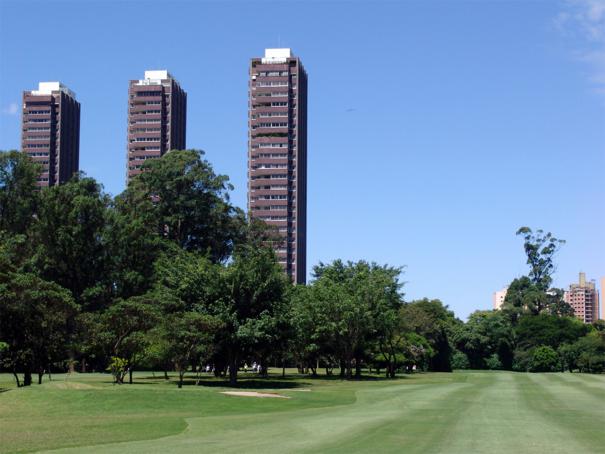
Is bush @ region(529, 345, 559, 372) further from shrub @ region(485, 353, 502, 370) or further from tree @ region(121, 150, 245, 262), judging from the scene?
tree @ region(121, 150, 245, 262)

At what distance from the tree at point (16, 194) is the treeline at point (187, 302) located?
13 centimetres

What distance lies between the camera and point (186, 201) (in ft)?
288

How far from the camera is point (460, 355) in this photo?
391 ft

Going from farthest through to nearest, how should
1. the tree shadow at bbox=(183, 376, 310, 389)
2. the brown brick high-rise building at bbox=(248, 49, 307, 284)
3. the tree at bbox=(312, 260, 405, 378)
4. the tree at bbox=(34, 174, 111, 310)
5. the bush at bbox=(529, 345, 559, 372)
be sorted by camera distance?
the brown brick high-rise building at bbox=(248, 49, 307, 284) < the bush at bbox=(529, 345, 559, 372) < the tree at bbox=(34, 174, 111, 310) < the tree at bbox=(312, 260, 405, 378) < the tree shadow at bbox=(183, 376, 310, 389)

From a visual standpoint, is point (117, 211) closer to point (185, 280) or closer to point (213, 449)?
point (185, 280)

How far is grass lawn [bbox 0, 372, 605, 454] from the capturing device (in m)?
21.1

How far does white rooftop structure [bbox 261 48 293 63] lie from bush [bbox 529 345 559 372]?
346 ft

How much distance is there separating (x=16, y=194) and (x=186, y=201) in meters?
19.9

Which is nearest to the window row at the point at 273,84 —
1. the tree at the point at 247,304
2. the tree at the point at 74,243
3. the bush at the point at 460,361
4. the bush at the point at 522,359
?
the bush at the point at 460,361

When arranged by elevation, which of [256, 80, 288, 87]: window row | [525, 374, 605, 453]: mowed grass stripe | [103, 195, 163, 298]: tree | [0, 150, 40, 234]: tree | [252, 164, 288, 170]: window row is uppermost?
[256, 80, 288, 87]: window row

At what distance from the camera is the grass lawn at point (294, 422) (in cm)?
2109

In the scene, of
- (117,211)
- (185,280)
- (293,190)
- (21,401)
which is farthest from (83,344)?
(293,190)

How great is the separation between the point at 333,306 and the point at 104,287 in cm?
2511

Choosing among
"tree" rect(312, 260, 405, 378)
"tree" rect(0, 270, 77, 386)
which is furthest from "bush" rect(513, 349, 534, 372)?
"tree" rect(0, 270, 77, 386)
